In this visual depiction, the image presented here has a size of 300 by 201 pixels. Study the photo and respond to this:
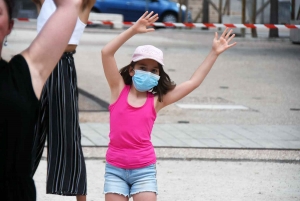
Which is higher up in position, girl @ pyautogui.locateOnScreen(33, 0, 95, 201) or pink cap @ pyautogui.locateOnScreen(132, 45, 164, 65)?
pink cap @ pyautogui.locateOnScreen(132, 45, 164, 65)

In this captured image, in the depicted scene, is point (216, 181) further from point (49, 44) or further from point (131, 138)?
point (49, 44)

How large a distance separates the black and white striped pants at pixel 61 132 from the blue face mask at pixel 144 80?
0.60 m

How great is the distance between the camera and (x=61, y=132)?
4.74m

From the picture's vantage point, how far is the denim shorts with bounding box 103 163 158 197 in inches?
165

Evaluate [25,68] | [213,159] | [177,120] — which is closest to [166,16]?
[177,120]

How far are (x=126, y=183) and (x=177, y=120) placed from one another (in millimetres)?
5100

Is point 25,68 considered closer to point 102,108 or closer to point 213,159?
point 213,159

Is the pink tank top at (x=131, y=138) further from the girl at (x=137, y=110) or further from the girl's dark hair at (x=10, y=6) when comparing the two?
the girl's dark hair at (x=10, y=6)

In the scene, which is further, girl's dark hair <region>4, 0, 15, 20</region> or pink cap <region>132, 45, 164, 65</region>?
pink cap <region>132, 45, 164, 65</region>

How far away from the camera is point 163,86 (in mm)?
4434

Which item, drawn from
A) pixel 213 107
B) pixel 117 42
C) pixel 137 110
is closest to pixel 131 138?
pixel 137 110

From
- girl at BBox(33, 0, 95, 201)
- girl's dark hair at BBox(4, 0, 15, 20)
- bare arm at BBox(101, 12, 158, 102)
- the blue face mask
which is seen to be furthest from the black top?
girl at BBox(33, 0, 95, 201)

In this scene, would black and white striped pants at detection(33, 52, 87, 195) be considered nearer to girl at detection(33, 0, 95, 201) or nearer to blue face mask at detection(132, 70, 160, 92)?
girl at detection(33, 0, 95, 201)

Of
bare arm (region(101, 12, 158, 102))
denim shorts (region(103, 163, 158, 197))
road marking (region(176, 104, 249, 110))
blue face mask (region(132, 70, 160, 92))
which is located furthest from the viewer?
road marking (region(176, 104, 249, 110))
